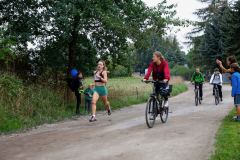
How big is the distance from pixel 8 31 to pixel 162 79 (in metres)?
6.98

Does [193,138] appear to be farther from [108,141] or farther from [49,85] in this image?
[49,85]

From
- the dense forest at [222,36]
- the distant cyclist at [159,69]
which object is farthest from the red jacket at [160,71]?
the dense forest at [222,36]

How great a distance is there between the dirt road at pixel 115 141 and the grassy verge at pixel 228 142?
0.62ft

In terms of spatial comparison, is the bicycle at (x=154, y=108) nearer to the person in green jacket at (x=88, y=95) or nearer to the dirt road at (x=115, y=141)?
the dirt road at (x=115, y=141)

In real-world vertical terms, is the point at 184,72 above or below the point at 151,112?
above

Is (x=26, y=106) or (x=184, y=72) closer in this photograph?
(x=26, y=106)

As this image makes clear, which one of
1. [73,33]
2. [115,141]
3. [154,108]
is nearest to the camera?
[115,141]

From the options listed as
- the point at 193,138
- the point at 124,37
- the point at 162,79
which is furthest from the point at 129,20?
the point at 193,138

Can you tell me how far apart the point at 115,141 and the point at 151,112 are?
258 centimetres

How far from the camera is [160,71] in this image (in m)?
12.6

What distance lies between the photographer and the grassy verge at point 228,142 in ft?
25.4

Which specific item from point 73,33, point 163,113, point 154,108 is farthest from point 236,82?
point 73,33

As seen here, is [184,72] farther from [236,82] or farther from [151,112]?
[151,112]

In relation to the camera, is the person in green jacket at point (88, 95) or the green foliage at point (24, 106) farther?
the person in green jacket at point (88, 95)
